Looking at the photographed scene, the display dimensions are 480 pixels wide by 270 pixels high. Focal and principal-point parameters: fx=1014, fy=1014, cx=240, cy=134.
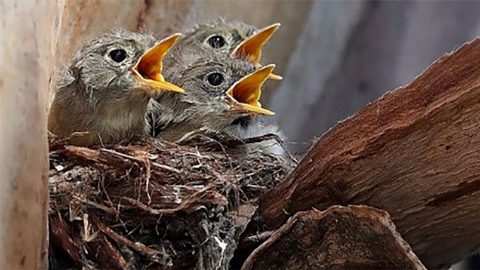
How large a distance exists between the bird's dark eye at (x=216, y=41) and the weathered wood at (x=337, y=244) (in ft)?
3.24

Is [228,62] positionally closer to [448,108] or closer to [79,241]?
[79,241]

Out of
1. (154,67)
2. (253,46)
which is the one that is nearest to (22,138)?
(154,67)

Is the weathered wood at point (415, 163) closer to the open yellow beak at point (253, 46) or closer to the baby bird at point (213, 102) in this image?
the baby bird at point (213, 102)

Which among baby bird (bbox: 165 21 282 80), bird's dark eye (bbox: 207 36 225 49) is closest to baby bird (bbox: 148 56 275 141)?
baby bird (bbox: 165 21 282 80)

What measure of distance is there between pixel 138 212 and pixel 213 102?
50cm

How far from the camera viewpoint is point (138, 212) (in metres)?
1.65

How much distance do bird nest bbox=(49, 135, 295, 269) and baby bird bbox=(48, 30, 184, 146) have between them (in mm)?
246

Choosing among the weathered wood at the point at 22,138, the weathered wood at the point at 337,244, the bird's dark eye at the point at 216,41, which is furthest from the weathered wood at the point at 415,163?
the bird's dark eye at the point at 216,41

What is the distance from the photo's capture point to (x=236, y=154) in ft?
6.40

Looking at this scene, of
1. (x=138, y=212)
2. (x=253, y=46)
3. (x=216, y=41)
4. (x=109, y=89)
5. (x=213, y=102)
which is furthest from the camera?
(x=216, y=41)

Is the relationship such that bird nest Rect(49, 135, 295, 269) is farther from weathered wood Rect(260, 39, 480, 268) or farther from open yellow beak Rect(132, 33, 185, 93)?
open yellow beak Rect(132, 33, 185, 93)

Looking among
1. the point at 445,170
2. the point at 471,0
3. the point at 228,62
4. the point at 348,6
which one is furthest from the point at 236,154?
the point at 471,0

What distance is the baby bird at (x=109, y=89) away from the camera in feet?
6.45

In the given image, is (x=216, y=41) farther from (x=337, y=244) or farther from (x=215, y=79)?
(x=337, y=244)
